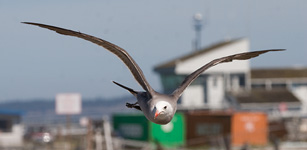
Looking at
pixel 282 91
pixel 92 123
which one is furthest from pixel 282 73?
pixel 92 123

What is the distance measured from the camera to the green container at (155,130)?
48406 millimetres

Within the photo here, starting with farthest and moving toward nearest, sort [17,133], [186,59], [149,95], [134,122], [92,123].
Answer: [186,59] → [17,133] → [134,122] → [92,123] → [149,95]

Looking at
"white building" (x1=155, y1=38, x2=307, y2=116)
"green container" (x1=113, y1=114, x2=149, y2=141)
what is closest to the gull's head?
"green container" (x1=113, y1=114, x2=149, y2=141)

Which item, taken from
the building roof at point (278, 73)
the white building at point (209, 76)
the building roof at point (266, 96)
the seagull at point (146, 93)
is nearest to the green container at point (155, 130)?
the seagull at point (146, 93)

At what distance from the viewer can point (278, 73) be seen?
10475cm

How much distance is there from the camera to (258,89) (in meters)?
102

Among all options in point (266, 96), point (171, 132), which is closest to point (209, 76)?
point (266, 96)

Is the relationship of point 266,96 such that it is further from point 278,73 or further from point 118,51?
point 118,51

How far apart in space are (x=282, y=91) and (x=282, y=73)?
16.0 feet

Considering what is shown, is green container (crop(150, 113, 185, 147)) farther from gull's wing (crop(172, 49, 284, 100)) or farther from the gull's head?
the gull's head

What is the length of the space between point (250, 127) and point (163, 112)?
46199 millimetres

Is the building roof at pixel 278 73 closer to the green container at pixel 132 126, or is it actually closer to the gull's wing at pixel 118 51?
the green container at pixel 132 126

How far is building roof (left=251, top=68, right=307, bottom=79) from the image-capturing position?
10400 centimetres

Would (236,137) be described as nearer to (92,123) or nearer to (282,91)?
(92,123)
